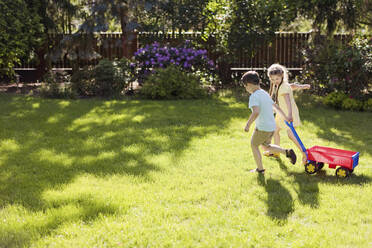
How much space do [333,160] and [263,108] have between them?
1.06 meters

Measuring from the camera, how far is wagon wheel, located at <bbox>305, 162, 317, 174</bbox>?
4984 millimetres

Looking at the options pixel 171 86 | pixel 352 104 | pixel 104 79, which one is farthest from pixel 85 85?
pixel 352 104

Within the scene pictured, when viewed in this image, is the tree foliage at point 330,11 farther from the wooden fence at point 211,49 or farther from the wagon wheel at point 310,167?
the wagon wheel at point 310,167

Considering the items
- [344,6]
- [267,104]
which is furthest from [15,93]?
[344,6]

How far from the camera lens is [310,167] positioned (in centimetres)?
500

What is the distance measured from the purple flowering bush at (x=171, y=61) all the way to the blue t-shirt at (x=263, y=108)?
19.5ft

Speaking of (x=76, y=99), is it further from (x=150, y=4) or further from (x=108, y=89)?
(x=150, y=4)

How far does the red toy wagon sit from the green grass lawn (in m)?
0.11

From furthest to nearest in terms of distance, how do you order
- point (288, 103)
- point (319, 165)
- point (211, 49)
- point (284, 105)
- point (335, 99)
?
point (211, 49) < point (335, 99) < point (284, 105) < point (288, 103) < point (319, 165)

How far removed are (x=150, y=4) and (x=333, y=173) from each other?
8.24 m

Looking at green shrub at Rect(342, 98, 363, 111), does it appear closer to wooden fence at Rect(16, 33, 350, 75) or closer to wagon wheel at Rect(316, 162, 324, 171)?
wagon wheel at Rect(316, 162, 324, 171)

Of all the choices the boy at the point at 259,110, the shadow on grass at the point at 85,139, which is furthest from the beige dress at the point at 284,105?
the shadow on grass at the point at 85,139

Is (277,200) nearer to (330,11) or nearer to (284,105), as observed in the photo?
(284,105)

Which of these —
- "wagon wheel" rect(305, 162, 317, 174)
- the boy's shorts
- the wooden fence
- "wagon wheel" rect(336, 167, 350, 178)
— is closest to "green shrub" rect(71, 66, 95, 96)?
the wooden fence
